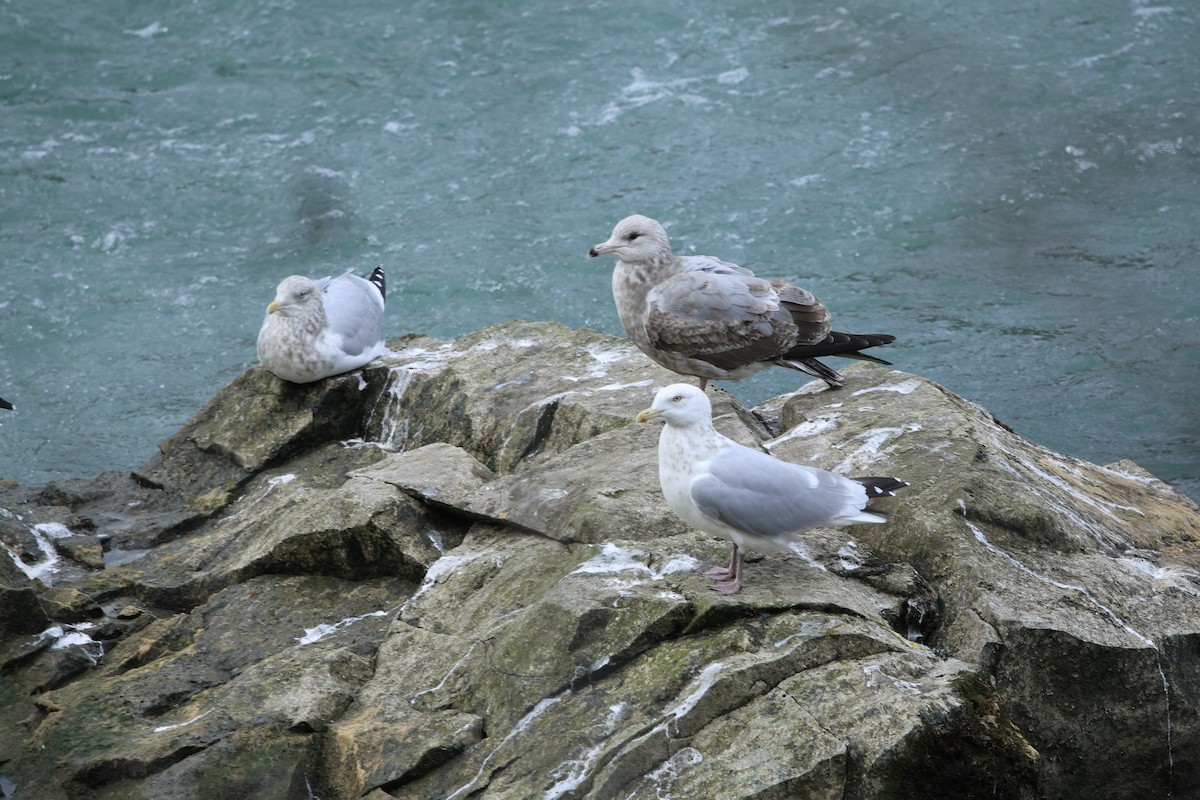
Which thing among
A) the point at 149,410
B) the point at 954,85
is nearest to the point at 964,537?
the point at 149,410

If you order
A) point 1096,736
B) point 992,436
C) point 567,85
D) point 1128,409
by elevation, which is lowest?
point 1128,409

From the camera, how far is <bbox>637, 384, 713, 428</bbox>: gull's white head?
180 inches

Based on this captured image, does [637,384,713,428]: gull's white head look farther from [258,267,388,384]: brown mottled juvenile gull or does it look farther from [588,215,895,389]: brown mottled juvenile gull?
[258,267,388,384]: brown mottled juvenile gull

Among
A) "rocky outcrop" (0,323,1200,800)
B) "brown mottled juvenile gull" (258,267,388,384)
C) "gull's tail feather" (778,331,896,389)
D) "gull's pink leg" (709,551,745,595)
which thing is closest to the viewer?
"rocky outcrop" (0,323,1200,800)

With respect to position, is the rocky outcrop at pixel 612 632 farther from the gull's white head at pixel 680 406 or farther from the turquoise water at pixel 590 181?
the turquoise water at pixel 590 181

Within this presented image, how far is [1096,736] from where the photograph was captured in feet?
15.4

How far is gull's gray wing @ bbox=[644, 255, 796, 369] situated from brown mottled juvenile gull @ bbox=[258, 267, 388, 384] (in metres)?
1.86

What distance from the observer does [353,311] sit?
24.9 ft

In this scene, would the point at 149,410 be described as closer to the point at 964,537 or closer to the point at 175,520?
the point at 175,520

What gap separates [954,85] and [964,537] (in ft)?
34.1

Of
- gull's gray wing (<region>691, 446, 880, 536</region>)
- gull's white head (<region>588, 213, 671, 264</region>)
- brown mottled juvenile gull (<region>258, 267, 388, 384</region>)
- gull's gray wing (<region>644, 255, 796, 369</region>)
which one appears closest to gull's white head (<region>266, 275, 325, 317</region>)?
brown mottled juvenile gull (<region>258, 267, 388, 384</region>)

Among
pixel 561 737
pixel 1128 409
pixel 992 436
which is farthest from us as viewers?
pixel 1128 409

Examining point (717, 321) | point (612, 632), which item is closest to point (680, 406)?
point (612, 632)

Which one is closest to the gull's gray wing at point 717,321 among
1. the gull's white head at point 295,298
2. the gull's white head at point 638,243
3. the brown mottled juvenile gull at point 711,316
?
the brown mottled juvenile gull at point 711,316
